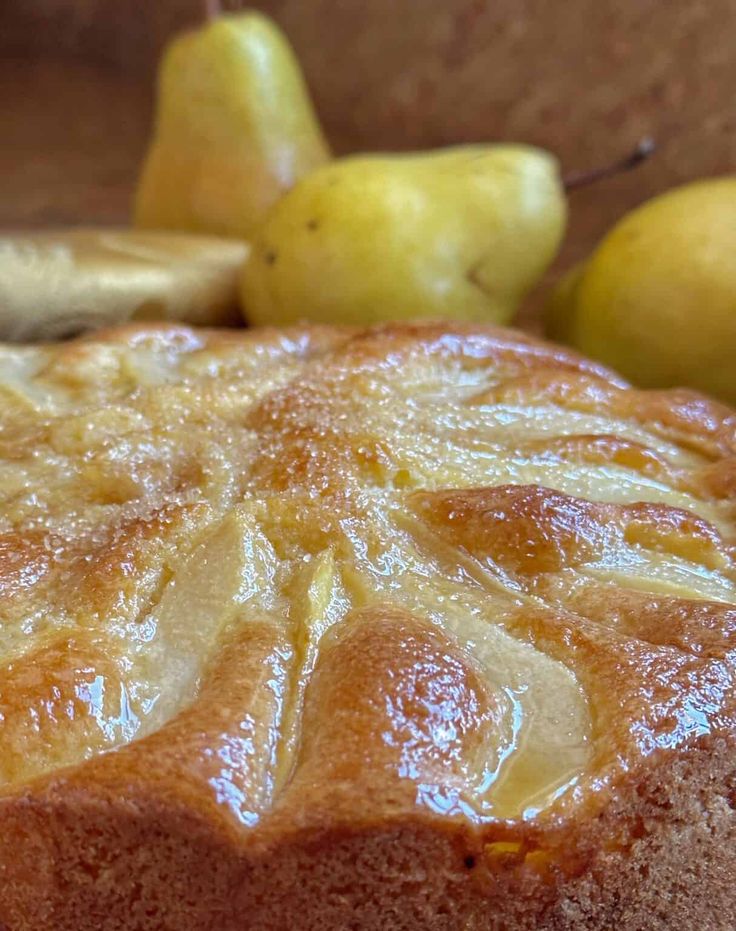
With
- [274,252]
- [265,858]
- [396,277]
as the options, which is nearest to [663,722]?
[265,858]

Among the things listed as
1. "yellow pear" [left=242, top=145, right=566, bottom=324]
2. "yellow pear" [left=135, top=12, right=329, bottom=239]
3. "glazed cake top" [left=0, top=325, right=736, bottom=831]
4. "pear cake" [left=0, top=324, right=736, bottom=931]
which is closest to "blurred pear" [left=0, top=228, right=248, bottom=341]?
"yellow pear" [left=242, top=145, right=566, bottom=324]

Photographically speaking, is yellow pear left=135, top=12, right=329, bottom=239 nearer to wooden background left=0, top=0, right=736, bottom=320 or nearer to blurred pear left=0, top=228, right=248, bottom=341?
blurred pear left=0, top=228, right=248, bottom=341

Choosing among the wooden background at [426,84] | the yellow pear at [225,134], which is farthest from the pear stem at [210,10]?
the wooden background at [426,84]

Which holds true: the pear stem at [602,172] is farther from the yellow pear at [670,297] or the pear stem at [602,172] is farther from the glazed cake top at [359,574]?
the glazed cake top at [359,574]

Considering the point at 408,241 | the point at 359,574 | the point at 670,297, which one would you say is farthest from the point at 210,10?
the point at 359,574

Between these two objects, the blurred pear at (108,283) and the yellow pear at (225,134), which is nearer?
the blurred pear at (108,283)

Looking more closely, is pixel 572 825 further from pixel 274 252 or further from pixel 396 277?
pixel 274 252

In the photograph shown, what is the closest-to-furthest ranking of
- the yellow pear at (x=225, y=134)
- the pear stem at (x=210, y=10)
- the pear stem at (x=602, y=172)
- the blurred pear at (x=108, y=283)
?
the blurred pear at (x=108, y=283) < the pear stem at (x=602, y=172) < the yellow pear at (x=225, y=134) < the pear stem at (x=210, y=10)
